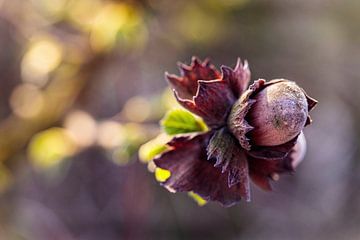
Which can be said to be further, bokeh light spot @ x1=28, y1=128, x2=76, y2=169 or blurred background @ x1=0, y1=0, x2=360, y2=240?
blurred background @ x1=0, y1=0, x2=360, y2=240

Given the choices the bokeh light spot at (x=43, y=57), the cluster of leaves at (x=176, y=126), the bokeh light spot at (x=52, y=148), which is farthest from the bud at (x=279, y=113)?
the bokeh light spot at (x=43, y=57)

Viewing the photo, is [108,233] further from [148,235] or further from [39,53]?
[39,53]

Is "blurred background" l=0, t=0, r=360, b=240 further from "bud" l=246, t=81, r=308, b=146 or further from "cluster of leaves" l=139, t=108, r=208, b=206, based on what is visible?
"bud" l=246, t=81, r=308, b=146

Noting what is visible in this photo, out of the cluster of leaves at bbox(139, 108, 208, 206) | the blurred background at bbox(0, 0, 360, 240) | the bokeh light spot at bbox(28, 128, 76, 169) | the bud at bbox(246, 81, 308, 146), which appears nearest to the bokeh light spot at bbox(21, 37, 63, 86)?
the blurred background at bbox(0, 0, 360, 240)

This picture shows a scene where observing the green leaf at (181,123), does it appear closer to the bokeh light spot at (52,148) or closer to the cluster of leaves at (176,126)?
the cluster of leaves at (176,126)

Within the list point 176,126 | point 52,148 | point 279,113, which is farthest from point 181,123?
point 52,148

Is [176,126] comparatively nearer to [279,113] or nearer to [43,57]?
[279,113]

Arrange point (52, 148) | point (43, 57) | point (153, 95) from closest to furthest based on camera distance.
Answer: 1. point (52, 148)
2. point (43, 57)
3. point (153, 95)
